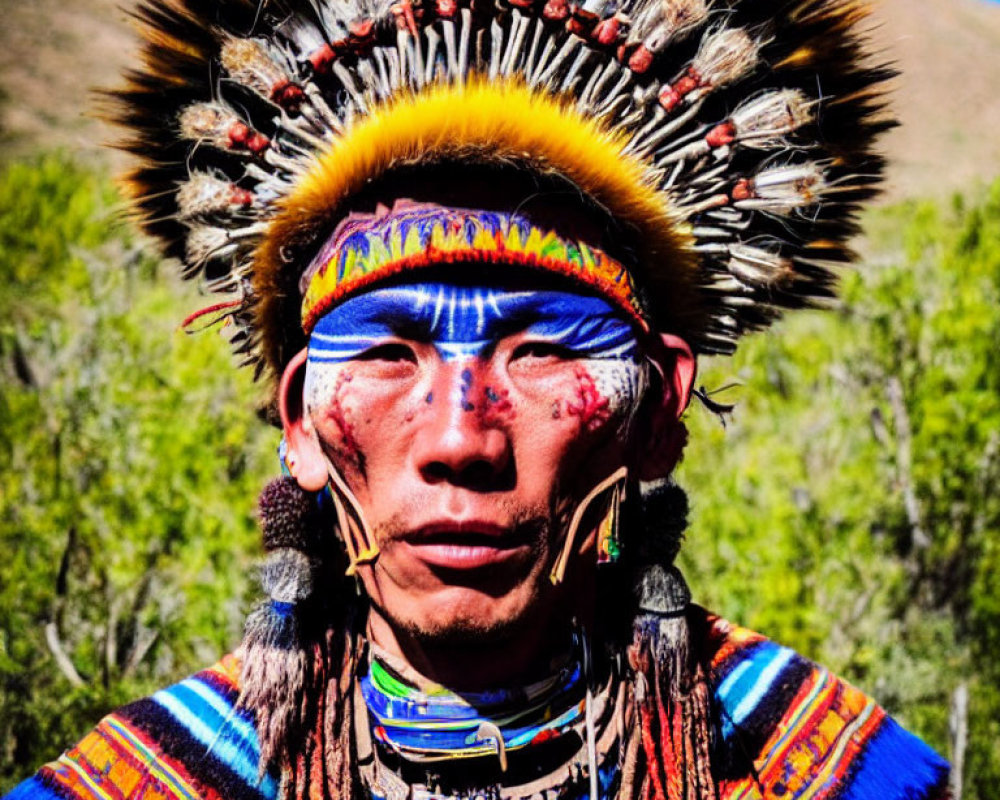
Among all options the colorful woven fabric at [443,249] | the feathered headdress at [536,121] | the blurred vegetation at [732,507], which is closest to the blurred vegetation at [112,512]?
the blurred vegetation at [732,507]

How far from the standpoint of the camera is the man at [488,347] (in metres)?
1.97

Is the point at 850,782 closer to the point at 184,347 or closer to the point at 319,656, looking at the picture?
the point at 319,656

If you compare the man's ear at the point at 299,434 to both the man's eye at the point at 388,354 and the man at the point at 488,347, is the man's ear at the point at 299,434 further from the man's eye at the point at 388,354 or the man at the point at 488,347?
the man's eye at the point at 388,354

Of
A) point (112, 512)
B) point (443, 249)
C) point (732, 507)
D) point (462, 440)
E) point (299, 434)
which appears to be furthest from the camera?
point (732, 507)

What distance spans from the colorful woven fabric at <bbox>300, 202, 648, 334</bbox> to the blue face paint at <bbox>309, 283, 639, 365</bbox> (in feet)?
0.13

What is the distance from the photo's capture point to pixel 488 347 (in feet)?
6.48

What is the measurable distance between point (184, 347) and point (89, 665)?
10.4ft

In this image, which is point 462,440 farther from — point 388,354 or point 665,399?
point 665,399

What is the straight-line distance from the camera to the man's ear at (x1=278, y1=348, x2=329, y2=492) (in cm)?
213

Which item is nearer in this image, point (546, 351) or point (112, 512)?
point (546, 351)

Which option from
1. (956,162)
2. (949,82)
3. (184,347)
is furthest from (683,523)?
(949,82)

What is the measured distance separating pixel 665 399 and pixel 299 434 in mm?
782

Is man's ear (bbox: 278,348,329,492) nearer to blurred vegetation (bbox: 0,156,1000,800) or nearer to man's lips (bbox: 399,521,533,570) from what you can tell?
man's lips (bbox: 399,521,533,570)

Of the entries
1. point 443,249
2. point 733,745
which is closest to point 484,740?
point 733,745
